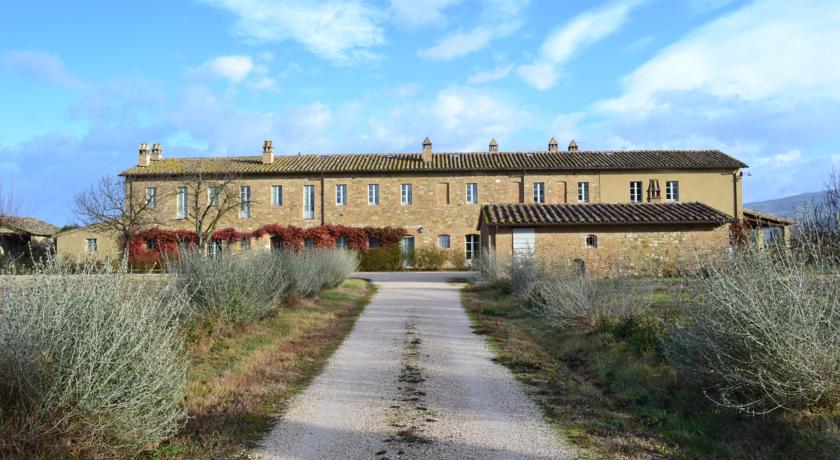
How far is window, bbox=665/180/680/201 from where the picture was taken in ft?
110

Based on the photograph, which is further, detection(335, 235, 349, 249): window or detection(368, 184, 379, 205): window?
detection(368, 184, 379, 205): window

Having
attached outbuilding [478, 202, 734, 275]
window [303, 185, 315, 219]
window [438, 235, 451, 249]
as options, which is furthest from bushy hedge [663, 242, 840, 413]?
window [303, 185, 315, 219]

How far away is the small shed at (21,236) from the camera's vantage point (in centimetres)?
3381

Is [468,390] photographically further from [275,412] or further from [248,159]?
[248,159]

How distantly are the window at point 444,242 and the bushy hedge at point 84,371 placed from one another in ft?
95.3

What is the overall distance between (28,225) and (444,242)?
26114mm

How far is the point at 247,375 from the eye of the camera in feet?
23.3

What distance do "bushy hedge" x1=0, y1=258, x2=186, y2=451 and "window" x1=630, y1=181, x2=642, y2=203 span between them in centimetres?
3208

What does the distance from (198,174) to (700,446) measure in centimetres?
3050

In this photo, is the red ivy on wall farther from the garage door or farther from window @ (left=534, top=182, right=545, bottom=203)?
the garage door

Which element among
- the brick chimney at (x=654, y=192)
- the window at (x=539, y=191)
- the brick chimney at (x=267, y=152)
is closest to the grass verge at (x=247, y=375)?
the window at (x=539, y=191)

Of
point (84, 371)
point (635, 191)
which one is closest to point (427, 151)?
point (635, 191)

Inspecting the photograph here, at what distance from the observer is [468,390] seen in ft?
21.4

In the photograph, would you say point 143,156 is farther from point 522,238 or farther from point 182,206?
point 522,238
